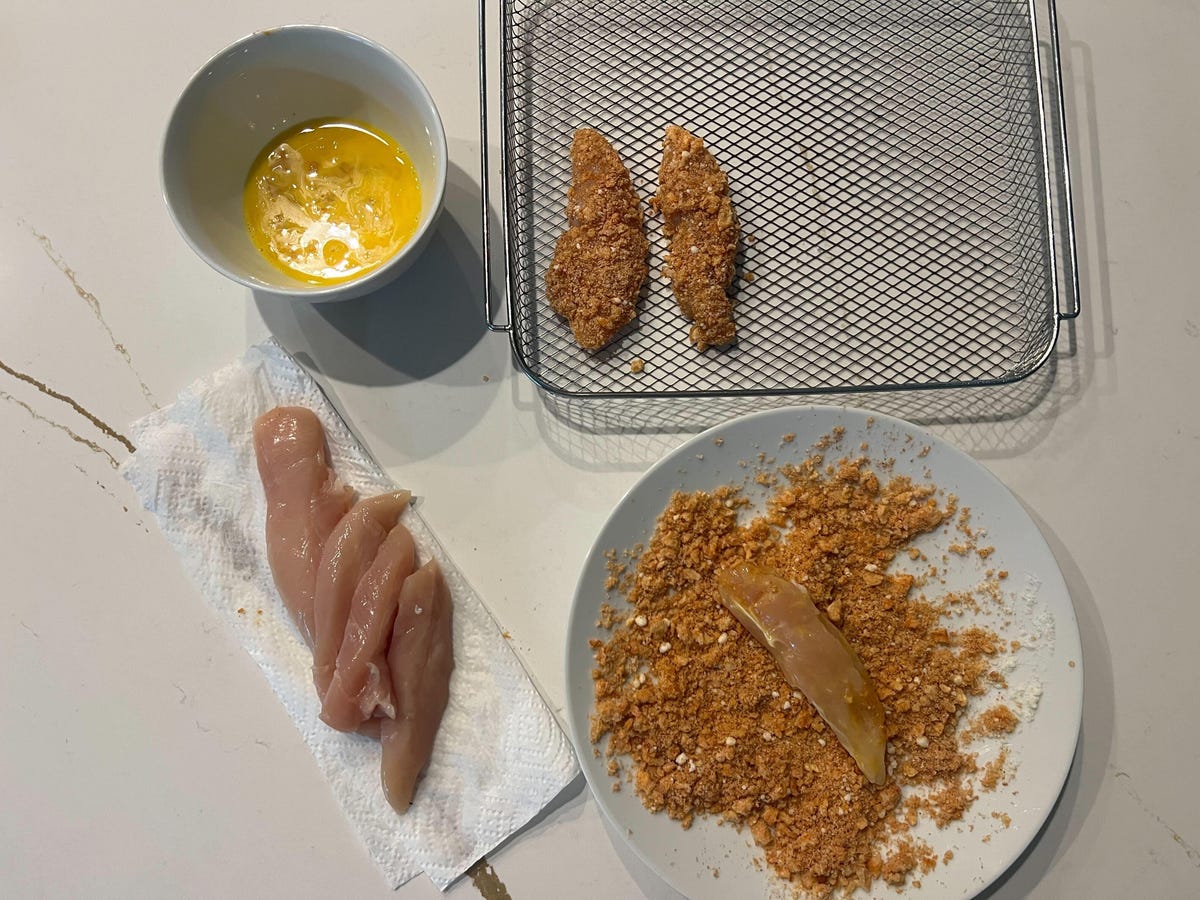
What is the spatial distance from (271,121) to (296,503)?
50cm

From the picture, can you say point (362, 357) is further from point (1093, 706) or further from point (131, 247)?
Answer: point (1093, 706)

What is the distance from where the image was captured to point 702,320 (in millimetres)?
1031

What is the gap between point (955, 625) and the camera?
1.02m

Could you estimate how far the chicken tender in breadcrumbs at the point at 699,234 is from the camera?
3.37 ft

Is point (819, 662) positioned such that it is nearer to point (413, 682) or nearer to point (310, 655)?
point (413, 682)

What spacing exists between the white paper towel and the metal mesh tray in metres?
0.36

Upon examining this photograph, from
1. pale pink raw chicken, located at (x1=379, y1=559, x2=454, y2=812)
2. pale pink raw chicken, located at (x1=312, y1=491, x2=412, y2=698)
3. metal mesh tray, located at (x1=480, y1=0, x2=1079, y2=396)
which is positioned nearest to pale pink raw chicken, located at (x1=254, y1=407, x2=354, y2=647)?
pale pink raw chicken, located at (x1=312, y1=491, x2=412, y2=698)

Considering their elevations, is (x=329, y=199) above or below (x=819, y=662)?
above

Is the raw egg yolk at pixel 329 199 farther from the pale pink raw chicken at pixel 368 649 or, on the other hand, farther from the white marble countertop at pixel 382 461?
the pale pink raw chicken at pixel 368 649

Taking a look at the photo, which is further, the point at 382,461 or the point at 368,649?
the point at 382,461

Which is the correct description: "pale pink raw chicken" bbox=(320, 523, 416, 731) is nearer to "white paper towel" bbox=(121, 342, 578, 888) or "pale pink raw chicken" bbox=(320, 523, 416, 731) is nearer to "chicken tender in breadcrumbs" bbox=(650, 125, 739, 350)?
"white paper towel" bbox=(121, 342, 578, 888)

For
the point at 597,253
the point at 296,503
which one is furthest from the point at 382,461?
the point at 597,253

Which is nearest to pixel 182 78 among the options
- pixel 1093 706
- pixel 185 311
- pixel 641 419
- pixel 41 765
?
pixel 185 311

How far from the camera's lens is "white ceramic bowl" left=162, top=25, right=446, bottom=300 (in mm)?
933
